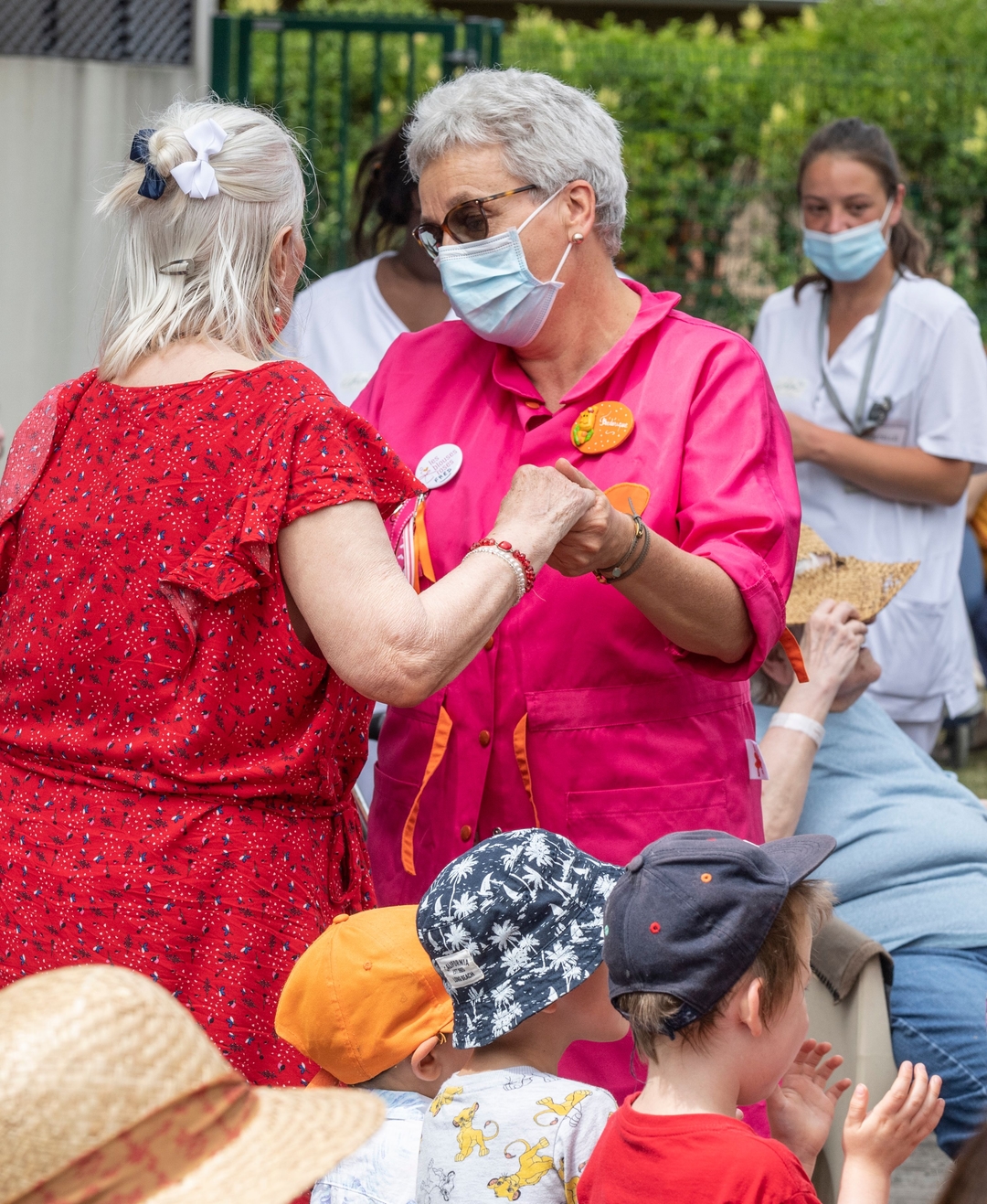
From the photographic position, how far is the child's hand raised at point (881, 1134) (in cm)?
178

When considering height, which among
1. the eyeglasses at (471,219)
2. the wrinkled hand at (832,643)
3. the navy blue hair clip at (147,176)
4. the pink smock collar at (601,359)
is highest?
the navy blue hair clip at (147,176)

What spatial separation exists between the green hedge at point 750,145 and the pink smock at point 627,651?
5.08 m

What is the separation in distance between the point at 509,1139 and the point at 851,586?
1742mm

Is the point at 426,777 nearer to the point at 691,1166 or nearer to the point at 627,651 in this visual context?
the point at 627,651

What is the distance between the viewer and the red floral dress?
76.9 inches

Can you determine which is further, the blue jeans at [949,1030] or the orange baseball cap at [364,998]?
the blue jeans at [949,1030]

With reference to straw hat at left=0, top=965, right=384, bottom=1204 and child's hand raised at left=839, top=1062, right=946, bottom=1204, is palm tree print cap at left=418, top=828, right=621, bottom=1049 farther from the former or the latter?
straw hat at left=0, top=965, right=384, bottom=1204

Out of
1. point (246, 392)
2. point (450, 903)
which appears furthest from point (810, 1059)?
point (246, 392)

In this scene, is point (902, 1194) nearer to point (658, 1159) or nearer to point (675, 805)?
point (675, 805)

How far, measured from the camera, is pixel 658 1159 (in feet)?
5.72

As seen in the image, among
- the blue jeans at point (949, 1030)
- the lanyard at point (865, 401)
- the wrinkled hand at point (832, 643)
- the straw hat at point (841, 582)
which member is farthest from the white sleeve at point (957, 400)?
the blue jeans at point (949, 1030)

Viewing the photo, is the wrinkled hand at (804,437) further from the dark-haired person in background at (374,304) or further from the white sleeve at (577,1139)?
the white sleeve at (577,1139)

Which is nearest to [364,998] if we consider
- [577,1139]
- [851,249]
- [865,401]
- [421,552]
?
[577,1139]

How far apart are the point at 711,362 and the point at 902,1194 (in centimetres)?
201
